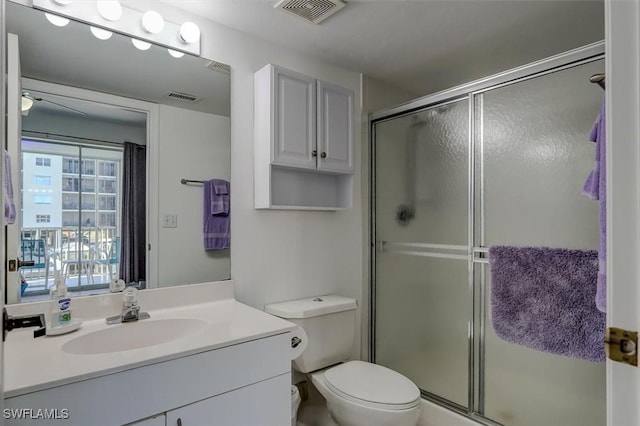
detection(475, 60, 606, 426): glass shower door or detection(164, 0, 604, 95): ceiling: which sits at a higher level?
detection(164, 0, 604, 95): ceiling

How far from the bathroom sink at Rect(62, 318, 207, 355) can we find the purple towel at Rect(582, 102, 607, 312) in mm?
1381

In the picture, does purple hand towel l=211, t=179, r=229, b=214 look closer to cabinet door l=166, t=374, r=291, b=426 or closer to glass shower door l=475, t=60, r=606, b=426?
cabinet door l=166, t=374, r=291, b=426

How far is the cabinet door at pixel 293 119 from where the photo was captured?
186 cm

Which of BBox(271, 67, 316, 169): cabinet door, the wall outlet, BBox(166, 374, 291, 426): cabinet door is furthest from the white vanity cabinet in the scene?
BBox(271, 67, 316, 169): cabinet door

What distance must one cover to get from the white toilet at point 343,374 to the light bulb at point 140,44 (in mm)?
1389

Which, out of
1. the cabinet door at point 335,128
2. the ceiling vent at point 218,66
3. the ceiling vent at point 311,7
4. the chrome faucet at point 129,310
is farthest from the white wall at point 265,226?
the chrome faucet at point 129,310

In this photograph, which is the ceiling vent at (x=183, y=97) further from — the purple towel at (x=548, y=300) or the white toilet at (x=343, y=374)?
the purple towel at (x=548, y=300)

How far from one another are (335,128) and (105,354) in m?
1.55

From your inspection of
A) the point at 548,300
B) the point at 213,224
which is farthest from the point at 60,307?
the point at 548,300

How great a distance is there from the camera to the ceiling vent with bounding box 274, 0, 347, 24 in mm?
1628

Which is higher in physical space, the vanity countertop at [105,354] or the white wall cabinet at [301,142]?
the white wall cabinet at [301,142]

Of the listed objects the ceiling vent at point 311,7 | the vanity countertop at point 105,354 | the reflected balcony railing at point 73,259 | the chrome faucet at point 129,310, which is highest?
the ceiling vent at point 311,7

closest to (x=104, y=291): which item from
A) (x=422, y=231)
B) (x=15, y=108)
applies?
(x=15, y=108)

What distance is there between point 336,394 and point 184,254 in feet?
3.21
